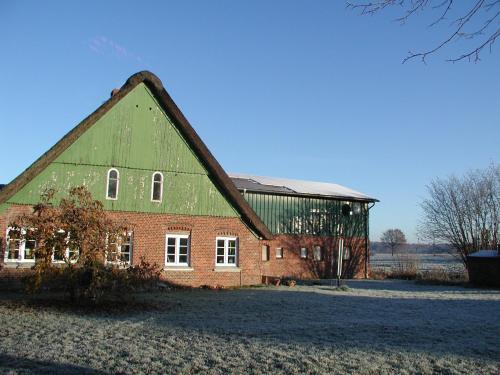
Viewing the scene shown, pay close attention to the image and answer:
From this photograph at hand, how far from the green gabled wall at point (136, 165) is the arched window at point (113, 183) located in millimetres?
149

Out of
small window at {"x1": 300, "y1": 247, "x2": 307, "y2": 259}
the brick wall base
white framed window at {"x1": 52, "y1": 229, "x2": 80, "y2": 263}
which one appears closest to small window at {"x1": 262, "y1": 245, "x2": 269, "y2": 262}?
small window at {"x1": 300, "y1": 247, "x2": 307, "y2": 259}

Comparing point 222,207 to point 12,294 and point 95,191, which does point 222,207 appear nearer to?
point 95,191

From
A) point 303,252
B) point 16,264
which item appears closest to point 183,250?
point 16,264

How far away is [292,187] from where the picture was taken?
3025 centimetres

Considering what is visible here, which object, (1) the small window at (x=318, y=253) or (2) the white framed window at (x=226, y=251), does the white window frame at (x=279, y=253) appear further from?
(2) the white framed window at (x=226, y=251)

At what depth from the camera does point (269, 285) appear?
20641mm

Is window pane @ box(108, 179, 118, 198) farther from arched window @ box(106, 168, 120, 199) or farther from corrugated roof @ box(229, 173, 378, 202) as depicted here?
corrugated roof @ box(229, 173, 378, 202)

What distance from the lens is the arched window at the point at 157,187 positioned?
59.4 ft

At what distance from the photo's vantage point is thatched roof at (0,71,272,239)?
15.9 meters

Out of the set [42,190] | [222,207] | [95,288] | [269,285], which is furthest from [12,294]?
[269,285]

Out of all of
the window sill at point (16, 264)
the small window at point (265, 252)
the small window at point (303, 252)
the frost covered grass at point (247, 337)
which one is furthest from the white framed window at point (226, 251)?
the small window at point (303, 252)

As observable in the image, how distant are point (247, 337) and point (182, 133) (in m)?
11.2

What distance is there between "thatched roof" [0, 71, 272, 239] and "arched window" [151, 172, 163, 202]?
1775 mm

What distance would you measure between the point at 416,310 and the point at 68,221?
9.76m
